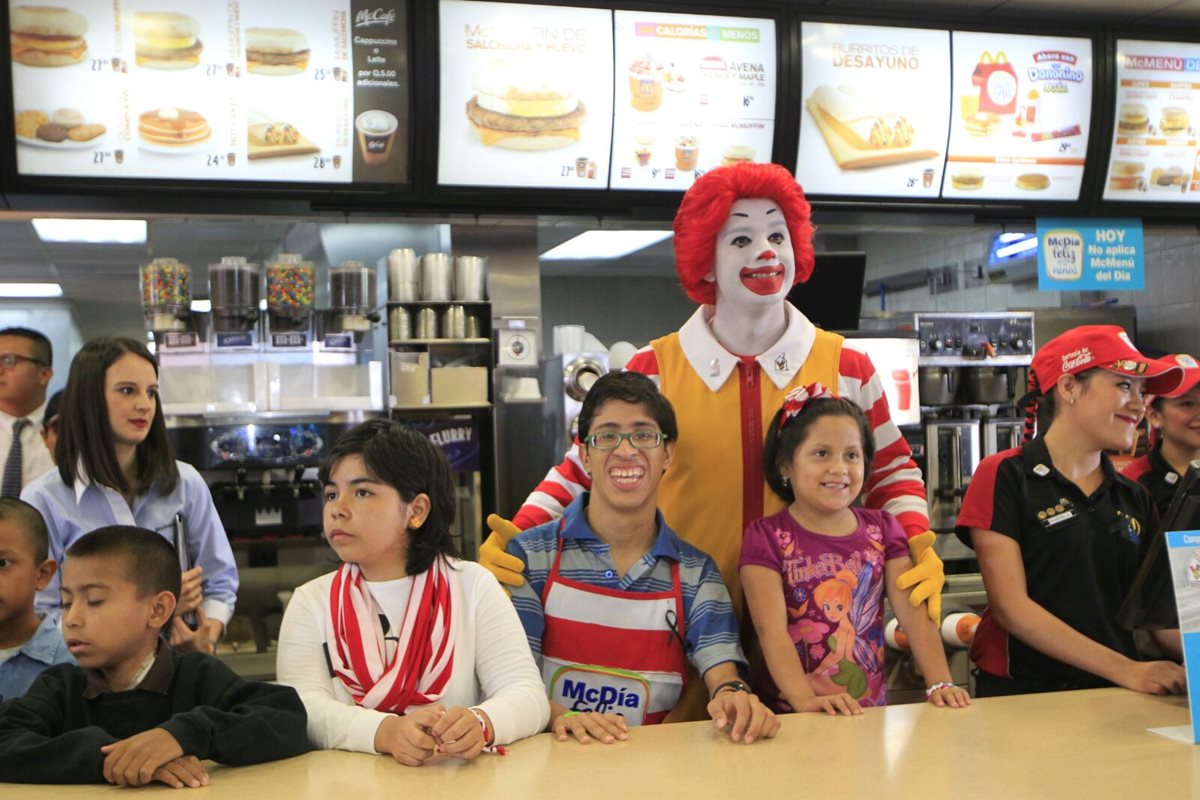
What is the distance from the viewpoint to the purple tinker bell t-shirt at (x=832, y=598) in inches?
82.0

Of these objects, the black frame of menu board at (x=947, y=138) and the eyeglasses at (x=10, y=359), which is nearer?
the eyeglasses at (x=10, y=359)

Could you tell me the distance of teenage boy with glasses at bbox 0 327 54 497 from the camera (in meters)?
3.38

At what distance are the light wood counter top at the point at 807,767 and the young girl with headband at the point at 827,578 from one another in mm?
182

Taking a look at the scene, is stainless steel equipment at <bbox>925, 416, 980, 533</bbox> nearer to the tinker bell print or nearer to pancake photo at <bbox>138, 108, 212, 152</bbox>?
the tinker bell print

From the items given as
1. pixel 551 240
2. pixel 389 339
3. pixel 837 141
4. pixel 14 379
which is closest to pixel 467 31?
pixel 389 339

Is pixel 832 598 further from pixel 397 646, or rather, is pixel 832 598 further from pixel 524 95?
pixel 524 95

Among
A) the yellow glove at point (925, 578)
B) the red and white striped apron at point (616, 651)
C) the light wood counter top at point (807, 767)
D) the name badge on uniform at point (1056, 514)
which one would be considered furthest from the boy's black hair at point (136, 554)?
the name badge on uniform at point (1056, 514)

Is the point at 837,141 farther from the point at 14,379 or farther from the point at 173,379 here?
the point at 14,379

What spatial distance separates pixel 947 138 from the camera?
4.54 m

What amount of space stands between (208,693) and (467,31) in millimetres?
2884

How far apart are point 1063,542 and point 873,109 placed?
255cm

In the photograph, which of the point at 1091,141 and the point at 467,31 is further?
the point at 1091,141

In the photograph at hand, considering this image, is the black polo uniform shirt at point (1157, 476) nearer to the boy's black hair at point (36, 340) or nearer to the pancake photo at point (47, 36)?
the boy's black hair at point (36, 340)

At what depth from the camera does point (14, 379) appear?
11.4ft
